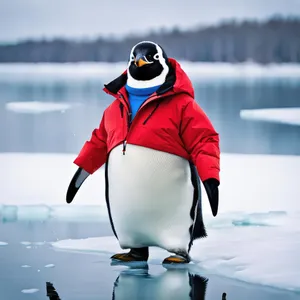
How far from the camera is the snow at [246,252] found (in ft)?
7.79

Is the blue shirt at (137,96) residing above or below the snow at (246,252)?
above

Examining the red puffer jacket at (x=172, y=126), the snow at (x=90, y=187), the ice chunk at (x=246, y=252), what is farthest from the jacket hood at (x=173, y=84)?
the snow at (x=90, y=187)

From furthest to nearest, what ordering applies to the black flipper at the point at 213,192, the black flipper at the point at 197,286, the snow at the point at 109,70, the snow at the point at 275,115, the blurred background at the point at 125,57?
the snow at the point at 109,70 → the snow at the point at 275,115 → the blurred background at the point at 125,57 → the black flipper at the point at 213,192 → the black flipper at the point at 197,286

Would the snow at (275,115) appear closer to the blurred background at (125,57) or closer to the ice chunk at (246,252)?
the blurred background at (125,57)

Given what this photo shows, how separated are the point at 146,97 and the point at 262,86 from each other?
3265 mm

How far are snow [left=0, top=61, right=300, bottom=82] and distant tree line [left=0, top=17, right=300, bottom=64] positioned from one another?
4 cm

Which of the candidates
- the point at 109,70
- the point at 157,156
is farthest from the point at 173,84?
the point at 109,70

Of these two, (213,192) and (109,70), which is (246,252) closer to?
(213,192)

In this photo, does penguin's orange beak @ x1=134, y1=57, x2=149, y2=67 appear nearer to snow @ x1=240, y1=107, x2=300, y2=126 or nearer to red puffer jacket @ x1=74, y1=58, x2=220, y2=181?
red puffer jacket @ x1=74, y1=58, x2=220, y2=181

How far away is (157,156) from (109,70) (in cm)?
364

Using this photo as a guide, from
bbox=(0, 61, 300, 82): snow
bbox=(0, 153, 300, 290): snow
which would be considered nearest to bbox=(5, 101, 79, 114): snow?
bbox=(0, 61, 300, 82): snow

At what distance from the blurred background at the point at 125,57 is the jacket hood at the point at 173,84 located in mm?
2157

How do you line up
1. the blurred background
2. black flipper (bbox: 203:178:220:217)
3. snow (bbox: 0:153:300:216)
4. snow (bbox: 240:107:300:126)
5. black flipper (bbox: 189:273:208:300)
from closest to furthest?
black flipper (bbox: 189:273:208:300) → black flipper (bbox: 203:178:220:217) → snow (bbox: 0:153:300:216) → the blurred background → snow (bbox: 240:107:300:126)

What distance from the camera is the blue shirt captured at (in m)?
2.45
